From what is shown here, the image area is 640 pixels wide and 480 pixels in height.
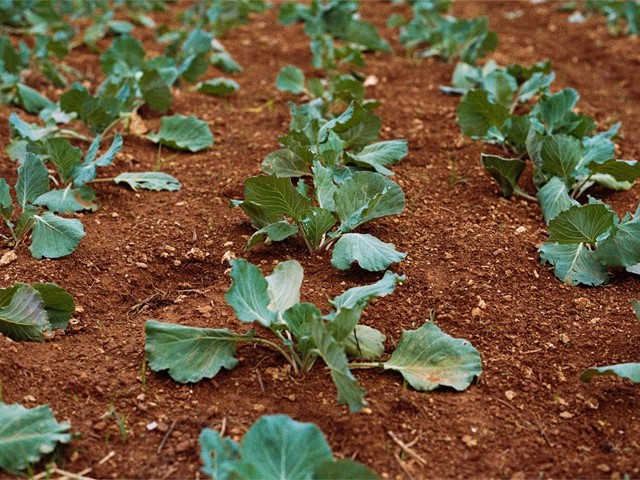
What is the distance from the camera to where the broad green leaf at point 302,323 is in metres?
2.60

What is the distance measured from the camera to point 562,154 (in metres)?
3.71

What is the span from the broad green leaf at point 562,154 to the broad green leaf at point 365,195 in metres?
0.80

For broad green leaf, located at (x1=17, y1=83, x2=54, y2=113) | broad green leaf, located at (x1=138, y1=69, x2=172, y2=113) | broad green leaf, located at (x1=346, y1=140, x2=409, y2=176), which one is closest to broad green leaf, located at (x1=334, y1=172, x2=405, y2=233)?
broad green leaf, located at (x1=346, y1=140, x2=409, y2=176)

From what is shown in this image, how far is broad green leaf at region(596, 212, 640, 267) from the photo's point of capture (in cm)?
319

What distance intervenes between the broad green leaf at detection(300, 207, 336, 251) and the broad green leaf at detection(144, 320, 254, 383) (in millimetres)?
642

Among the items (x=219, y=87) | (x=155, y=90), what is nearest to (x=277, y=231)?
(x=155, y=90)

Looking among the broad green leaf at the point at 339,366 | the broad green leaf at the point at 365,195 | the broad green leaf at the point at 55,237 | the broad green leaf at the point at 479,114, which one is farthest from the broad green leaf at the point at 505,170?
the broad green leaf at the point at 55,237

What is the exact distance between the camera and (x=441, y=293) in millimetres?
3127

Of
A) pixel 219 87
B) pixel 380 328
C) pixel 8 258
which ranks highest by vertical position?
pixel 8 258

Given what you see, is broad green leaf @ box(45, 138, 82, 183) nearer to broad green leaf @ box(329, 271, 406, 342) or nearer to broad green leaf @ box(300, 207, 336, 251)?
broad green leaf @ box(300, 207, 336, 251)

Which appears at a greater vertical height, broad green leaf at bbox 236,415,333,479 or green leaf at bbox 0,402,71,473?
broad green leaf at bbox 236,415,333,479

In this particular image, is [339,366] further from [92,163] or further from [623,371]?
[92,163]

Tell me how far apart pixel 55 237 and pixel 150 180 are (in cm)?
74

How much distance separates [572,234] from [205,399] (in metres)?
1.55
